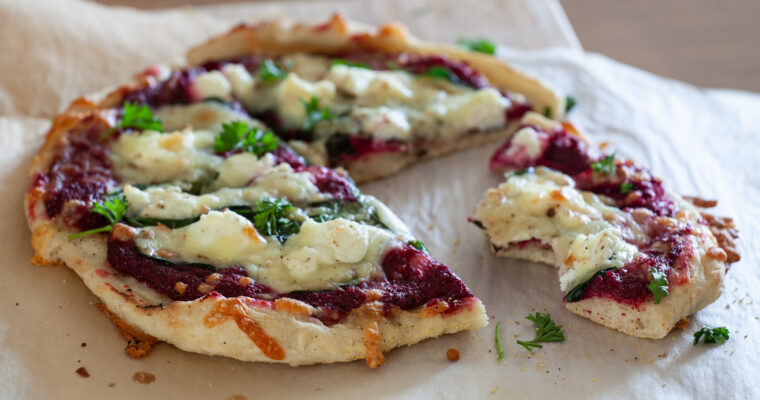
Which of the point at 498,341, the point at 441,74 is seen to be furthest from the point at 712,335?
the point at 441,74

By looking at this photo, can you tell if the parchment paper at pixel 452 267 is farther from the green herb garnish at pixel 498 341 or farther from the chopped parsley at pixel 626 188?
the chopped parsley at pixel 626 188

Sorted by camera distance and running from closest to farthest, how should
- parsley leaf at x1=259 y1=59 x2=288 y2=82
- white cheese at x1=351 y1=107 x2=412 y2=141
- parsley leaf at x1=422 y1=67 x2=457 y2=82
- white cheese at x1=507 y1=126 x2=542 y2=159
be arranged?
1. white cheese at x1=507 y1=126 x2=542 y2=159
2. white cheese at x1=351 y1=107 x2=412 y2=141
3. parsley leaf at x1=259 y1=59 x2=288 y2=82
4. parsley leaf at x1=422 y1=67 x2=457 y2=82

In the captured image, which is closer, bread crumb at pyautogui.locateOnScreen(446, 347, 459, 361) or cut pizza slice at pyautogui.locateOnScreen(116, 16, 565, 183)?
bread crumb at pyautogui.locateOnScreen(446, 347, 459, 361)

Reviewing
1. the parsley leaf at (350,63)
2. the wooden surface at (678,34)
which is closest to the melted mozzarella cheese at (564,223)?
the parsley leaf at (350,63)

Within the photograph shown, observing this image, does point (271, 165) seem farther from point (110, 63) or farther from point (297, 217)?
point (110, 63)

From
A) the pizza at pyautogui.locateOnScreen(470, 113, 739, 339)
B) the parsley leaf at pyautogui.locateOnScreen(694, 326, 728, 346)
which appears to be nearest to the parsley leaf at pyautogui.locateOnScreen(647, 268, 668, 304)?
the pizza at pyautogui.locateOnScreen(470, 113, 739, 339)

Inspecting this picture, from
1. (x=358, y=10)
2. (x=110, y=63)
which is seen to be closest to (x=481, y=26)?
(x=358, y=10)

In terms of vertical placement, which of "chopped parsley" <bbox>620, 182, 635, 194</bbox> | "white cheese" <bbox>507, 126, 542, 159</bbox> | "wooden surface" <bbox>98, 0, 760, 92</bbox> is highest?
"chopped parsley" <bbox>620, 182, 635, 194</bbox>

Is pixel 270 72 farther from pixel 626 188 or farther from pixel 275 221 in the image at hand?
pixel 626 188

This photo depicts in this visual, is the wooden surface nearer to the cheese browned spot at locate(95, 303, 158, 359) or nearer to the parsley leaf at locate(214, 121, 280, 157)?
the parsley leaf at locate(214, 121, 280, 157)
